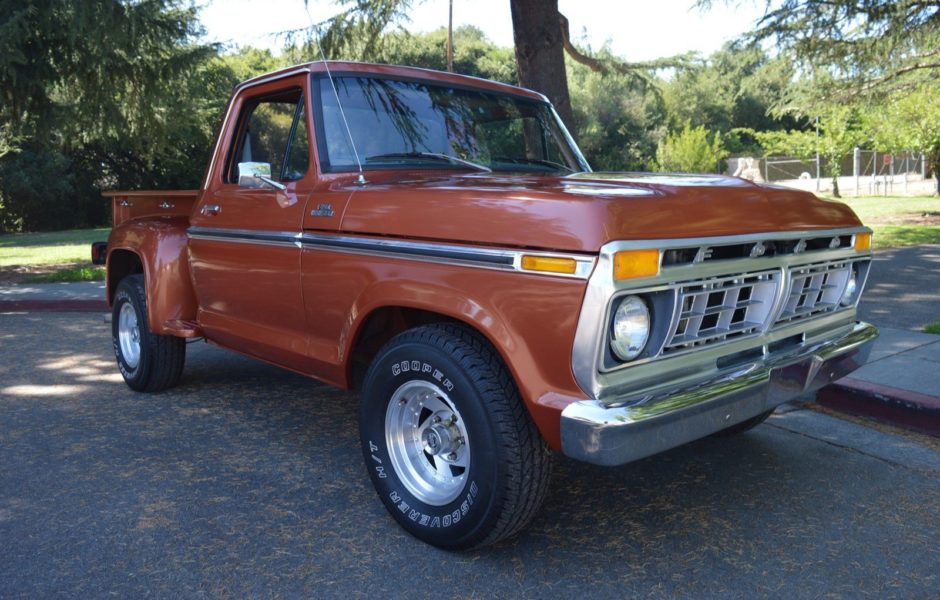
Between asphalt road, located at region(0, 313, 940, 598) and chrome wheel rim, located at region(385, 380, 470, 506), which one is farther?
chrome wheel rim, located at region(385, 380, 470, 506)

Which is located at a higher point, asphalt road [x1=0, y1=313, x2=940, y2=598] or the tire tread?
the tire tread

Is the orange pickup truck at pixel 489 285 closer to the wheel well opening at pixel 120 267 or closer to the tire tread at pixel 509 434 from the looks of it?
the tire tread at pixel 509 434

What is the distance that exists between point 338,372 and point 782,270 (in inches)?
79.4

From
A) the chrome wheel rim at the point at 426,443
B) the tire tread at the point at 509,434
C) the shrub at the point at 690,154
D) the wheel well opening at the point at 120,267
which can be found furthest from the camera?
the shrub at the point at 690,154

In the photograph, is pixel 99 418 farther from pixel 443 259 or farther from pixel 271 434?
pixel 443 259

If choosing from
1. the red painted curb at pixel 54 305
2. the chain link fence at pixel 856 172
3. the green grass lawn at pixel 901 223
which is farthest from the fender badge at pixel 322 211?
the chain link fence at pixel 856 172

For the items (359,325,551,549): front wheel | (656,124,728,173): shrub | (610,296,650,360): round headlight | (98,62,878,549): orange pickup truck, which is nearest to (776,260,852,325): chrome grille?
(98,62,878,549): orange pickup truck

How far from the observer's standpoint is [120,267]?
5957mm

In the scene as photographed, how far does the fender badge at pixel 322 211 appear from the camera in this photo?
12.1 feet

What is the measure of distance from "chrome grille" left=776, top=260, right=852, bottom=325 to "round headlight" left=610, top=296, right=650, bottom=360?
863 millimetres

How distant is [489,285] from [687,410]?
0.83m

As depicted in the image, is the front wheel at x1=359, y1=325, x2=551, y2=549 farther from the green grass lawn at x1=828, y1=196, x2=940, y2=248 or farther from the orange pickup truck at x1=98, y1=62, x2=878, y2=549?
the green grass lawn at x1=828, y1=196, x2=940, y2=248

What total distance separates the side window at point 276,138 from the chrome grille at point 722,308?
2.07 metres

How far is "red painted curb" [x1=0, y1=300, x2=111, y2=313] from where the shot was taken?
9562mm
